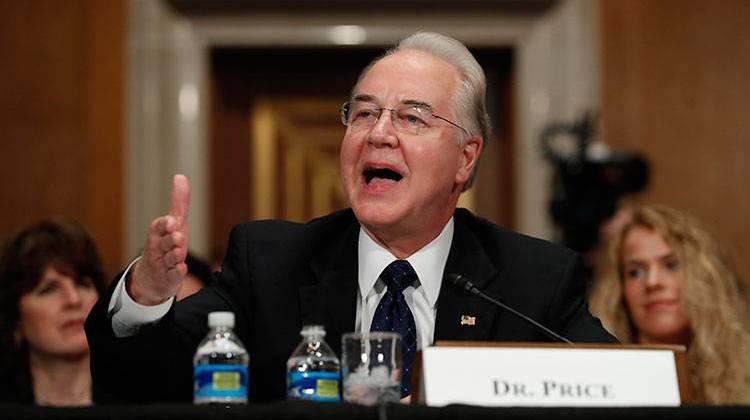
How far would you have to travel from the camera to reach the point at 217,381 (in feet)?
6.07

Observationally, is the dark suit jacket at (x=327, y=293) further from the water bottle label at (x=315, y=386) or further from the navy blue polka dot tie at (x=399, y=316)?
the water bottle label at (x=315, y=386)

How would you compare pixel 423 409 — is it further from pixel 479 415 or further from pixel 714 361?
pixel 714 361

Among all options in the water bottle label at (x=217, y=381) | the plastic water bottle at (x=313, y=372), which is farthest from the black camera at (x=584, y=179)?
the water bottle label at (x=217, y=381)

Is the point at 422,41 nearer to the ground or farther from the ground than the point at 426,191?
farther from the ground

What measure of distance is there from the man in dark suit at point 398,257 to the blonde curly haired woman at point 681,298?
1.05 meters

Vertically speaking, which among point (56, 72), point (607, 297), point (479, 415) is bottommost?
point (479, 415)

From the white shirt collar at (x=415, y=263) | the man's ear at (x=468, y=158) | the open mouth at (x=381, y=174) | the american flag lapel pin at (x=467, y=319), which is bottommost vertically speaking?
the american flag lapel pin at (x=467, y=319)

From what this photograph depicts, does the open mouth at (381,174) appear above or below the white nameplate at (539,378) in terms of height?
above

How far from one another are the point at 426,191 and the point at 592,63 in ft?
8.57

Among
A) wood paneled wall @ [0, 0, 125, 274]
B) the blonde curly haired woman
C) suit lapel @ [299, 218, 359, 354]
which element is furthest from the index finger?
wood paneled wall @ [0, 0, 125, 274]

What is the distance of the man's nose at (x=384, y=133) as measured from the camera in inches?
96.9

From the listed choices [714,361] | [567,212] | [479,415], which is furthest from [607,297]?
[479,415]

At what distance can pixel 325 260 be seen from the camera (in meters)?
2.51

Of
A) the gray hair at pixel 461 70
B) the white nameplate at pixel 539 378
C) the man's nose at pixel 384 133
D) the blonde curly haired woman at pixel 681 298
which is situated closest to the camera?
the white nameplate at pixel 539 378
